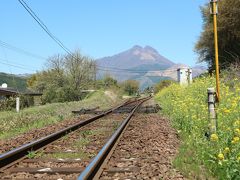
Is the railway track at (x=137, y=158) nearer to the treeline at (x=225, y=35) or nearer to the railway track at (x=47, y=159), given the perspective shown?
the railway track at (x=47, y=159)

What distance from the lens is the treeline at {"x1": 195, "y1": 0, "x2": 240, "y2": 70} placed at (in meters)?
29.5

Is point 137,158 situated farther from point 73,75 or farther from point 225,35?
point 73,75

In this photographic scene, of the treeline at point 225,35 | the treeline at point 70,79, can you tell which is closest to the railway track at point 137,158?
the treeline at point 225,35

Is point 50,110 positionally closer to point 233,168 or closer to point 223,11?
point 223,11

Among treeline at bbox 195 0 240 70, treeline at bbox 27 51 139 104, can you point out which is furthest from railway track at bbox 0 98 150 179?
treeline at bbox 27 51 139 104

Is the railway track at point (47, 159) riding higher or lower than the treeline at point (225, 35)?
lower

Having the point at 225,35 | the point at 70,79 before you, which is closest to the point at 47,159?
the point at 225,35

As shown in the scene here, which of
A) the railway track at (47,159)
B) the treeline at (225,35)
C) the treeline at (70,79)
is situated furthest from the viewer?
the treeline at (70,79)

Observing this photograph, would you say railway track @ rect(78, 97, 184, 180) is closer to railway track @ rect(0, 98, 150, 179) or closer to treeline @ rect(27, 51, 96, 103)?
railway track @ rect(0, 98, 150, 179)

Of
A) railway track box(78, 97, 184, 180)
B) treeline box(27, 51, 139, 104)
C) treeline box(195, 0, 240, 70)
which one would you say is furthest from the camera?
treeline box(27, 51, 139, 104)

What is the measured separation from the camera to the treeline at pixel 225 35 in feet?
96.8

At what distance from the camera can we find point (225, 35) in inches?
1245

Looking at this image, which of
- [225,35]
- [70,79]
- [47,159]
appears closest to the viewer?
[47,159]

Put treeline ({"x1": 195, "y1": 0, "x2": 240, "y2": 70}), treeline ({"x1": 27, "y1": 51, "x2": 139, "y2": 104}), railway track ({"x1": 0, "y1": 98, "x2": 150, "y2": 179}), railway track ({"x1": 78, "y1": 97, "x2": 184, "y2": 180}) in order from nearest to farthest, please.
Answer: railway track ({"x1": 78, "y1": 97, "x2": 184, "y2": 180}), railway track ({"x1": 0, "y1": 98, "x2": 150, "y2": 179}), treeline ({"x1": 195, "y1": 0, "x2": 240, "y2": 70}), treeline ({"x1": 27, "y1": 51, "x2": 139, "y2": 104})
